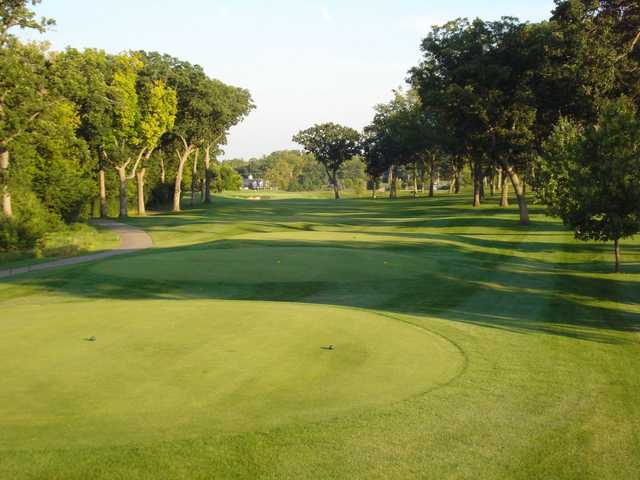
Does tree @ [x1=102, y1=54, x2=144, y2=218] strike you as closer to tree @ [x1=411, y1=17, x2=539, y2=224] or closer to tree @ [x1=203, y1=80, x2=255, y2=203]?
tree @ [x1=203, y1=80, x2=255, y2=203]

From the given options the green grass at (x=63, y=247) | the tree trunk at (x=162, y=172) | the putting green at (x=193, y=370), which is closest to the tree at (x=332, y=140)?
the tree trunk at (x=162, y=172)

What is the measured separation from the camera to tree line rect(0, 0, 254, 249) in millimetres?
43594

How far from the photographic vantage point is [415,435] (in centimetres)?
758

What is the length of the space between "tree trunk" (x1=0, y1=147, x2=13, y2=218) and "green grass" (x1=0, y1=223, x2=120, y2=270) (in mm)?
3287

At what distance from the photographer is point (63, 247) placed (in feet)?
121

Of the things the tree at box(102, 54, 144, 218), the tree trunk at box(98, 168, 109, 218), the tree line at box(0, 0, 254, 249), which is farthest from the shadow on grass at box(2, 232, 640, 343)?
the tree trunk at box(98, 168, 109, 218)

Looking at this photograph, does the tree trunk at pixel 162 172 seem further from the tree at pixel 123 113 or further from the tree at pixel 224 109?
the tree at pixel 123 113

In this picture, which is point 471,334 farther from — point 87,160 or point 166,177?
point 166,177

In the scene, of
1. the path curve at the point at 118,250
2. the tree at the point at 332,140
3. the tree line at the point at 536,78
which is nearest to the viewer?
the path curve at the point at 118,250

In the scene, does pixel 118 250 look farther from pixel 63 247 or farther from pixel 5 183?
pixel 5 183

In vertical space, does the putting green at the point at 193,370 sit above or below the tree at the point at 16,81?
below

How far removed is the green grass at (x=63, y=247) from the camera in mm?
34000

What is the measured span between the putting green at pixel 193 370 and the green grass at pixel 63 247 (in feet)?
71.1

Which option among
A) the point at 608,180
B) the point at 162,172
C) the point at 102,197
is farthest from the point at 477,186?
the point at 162,172
